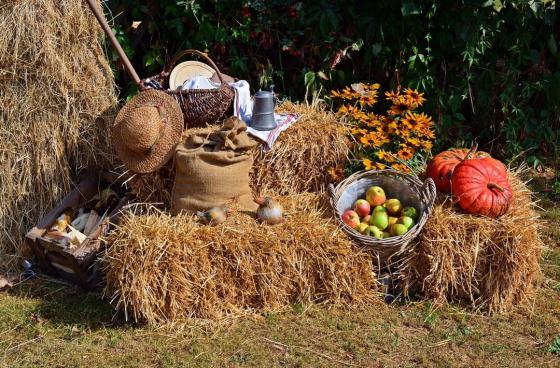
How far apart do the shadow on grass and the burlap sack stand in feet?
2.27

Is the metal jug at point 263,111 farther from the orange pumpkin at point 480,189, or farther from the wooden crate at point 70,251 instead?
the orange pumpkin at point 480,189

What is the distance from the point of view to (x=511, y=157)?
5.67 m

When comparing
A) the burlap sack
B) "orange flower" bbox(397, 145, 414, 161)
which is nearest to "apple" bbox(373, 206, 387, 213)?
"orange flower" bbox(397, 145, 414, 161)

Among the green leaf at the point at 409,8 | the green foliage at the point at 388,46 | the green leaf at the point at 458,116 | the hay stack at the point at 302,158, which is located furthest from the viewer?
the green leaf at the point at 458,116

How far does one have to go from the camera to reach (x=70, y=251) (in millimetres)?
4148

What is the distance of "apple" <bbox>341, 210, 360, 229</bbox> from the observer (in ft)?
13.7

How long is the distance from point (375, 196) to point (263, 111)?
875mm

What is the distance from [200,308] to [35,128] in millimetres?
1598

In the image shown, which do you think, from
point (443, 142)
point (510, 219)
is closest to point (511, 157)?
point (443, 142)

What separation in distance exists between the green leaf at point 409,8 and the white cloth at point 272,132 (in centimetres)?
114

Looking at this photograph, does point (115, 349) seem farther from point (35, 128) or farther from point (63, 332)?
point (35, 128)

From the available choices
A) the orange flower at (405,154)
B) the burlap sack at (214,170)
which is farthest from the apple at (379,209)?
the burlap sack at (214,170)

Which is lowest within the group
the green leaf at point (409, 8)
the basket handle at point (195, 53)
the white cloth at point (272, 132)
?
the white cloth at point (272, 132)

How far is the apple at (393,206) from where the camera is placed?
4.26 meters
